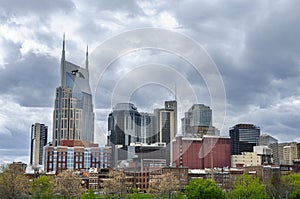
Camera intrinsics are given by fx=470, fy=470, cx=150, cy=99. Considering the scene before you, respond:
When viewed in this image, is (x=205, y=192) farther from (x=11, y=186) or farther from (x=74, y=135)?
(x=74, y=135)

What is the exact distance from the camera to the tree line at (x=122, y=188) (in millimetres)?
52650

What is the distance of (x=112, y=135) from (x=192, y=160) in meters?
31.4

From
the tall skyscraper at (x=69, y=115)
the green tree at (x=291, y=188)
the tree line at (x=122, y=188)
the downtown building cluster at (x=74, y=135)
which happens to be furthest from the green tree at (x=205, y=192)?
the tall skyscraper at (x=69, y=115)

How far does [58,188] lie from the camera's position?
6719 cm

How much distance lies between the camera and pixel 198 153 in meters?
150

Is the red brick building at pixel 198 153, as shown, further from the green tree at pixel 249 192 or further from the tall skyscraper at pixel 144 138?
the green tree at pixel 249 192

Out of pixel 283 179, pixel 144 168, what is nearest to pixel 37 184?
pixel 283 179

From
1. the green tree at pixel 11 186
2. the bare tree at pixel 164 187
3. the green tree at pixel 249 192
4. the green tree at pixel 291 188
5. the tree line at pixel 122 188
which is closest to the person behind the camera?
the green tree at pixel 11 186

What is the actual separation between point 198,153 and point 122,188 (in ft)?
246

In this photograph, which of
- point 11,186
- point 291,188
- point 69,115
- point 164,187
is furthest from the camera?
point 69,115

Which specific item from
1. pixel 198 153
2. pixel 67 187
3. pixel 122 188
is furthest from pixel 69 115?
pixel 67 187

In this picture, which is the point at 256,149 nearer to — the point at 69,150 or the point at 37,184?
the point at 69,150

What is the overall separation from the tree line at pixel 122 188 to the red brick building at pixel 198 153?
185 ft

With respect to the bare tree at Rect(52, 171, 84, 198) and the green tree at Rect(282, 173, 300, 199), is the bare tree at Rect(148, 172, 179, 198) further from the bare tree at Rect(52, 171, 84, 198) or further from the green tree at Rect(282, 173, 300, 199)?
the green tree at Rect(282, 173, 300, 199)
